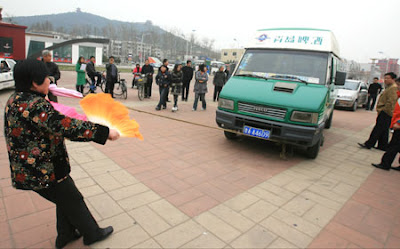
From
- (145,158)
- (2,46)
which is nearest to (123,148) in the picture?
(145,158)

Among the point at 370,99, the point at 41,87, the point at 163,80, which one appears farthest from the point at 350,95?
the point at 41,87

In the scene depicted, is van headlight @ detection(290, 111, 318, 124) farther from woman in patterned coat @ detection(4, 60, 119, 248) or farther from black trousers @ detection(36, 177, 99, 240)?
black trousers @ detection(36, 177, 99, 240)

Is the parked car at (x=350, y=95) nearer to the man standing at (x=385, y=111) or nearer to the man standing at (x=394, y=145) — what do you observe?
the man standing at (x=385, y=111)

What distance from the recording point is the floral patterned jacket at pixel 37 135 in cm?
189

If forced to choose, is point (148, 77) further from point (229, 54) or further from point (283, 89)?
point (229, 54)

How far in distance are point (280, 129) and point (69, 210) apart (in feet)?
12.4

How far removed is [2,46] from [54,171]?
981 inches

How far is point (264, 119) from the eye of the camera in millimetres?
5008

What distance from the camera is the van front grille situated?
484 cm

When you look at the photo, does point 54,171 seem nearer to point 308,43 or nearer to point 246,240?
point 246,240

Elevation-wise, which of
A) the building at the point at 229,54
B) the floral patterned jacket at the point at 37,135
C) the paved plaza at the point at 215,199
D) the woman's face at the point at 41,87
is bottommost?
the paved plaza at the point at 215,199

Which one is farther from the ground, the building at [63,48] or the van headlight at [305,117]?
the building at [63,48]

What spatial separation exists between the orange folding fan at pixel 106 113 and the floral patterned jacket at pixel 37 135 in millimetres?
108

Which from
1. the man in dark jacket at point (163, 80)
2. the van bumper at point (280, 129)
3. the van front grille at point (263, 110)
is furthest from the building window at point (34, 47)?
the van front grille at point (263, 110)
